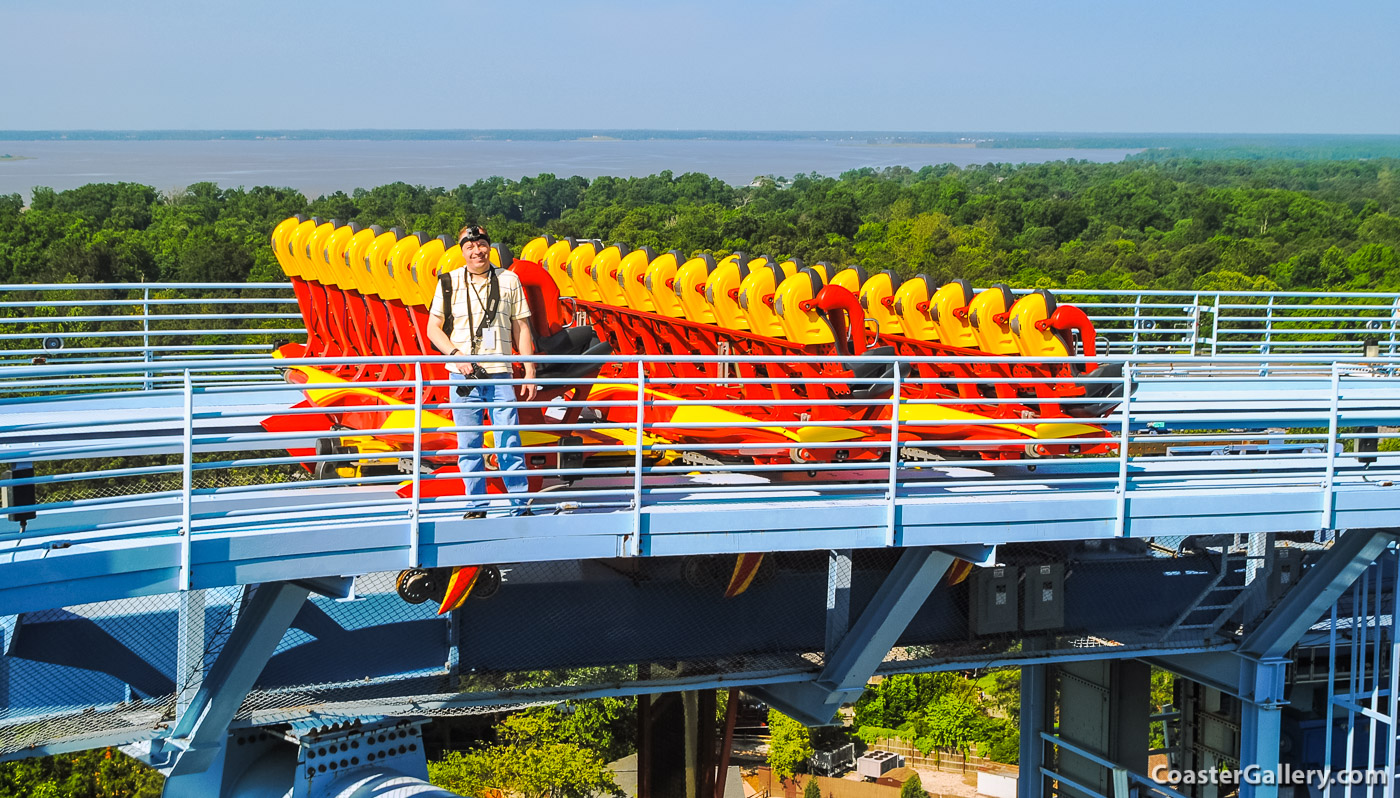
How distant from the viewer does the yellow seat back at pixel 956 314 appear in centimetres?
1022

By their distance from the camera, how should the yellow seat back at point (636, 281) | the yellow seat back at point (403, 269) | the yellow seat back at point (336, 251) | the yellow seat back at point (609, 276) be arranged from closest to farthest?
the yellow seat back at point (403, 269) → the yellow seat back at point (336, 251) → the yellow seat back at point (636, 281) → the yellow seat back at point (609, 276)

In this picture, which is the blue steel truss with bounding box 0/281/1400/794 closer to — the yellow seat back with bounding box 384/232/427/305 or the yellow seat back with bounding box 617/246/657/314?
the yellow seat back with bounding box 384/232/427/305

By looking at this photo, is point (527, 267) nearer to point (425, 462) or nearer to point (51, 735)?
point (425, 462)

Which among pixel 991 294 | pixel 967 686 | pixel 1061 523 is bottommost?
pixel 967 686

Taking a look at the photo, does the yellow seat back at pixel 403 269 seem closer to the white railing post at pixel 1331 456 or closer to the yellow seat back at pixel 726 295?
the yellow seat back at pixel 726 295

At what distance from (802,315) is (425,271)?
109 inches

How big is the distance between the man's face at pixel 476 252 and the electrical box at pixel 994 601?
3.97m

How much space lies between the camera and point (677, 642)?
8.34 m

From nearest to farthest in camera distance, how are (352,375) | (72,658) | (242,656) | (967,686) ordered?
(242,656) → (72,658) → (352,375) → (967,686)

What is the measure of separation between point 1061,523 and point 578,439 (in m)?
3.31

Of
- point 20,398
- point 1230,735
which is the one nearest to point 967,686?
point 1230,735

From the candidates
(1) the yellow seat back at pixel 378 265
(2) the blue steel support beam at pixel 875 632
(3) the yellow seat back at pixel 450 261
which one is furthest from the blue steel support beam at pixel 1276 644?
(1) the yellow seat back at pixel 378 265

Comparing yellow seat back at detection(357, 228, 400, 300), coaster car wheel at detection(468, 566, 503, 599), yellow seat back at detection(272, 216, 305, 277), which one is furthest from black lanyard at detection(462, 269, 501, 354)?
yellow seat back at detection(272, 216, 305, 277)

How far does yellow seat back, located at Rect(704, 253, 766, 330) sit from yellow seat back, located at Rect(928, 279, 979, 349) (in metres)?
1.45
